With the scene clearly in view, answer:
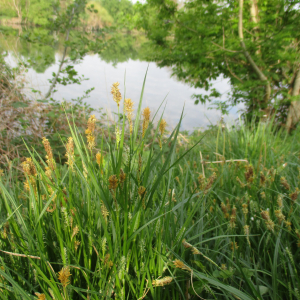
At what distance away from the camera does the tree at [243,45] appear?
3922 millimetres

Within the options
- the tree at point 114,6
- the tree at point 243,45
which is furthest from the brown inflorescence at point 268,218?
the tree at point 114,6

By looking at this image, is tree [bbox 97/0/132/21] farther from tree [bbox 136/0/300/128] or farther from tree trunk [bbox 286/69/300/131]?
tree trunk [bbox 286/69/300/131]

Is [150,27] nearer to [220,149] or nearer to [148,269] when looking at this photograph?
[220,149]

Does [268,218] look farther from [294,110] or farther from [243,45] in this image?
[294,110]

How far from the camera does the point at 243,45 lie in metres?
4.06

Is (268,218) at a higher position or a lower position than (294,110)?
lower

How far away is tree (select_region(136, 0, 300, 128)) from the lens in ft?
12.9

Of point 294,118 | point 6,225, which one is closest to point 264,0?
point 294,118

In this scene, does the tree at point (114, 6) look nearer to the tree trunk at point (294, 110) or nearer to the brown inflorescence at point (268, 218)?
the tree trunk at point (294, 110)

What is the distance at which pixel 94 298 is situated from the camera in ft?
2.39

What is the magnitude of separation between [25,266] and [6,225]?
7.6 inches

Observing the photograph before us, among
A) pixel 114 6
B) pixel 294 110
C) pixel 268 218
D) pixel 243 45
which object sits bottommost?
pixel 268 218

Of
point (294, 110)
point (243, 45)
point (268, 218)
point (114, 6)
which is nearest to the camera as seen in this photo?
point (268, 218)

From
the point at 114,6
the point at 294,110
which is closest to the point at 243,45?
the point at 294,110
